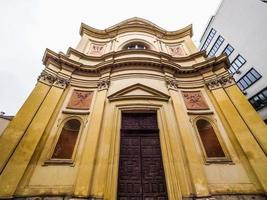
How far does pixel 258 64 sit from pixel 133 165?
50.0 feet

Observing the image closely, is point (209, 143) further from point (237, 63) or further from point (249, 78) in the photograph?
point (237, 63)

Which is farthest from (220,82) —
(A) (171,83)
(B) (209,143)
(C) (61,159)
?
(C) (61,159)

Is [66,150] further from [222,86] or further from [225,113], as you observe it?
[222,86]

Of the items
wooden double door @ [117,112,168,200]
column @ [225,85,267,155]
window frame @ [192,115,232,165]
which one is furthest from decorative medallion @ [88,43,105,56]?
column @ [225,85,267,155]

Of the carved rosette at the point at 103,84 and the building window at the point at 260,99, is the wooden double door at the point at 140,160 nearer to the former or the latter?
the carved rosette at the point at 103,84

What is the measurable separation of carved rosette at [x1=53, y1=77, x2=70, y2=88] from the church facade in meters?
0.05

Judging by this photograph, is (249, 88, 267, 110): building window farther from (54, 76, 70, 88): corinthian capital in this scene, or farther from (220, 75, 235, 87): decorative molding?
(54, 76, 70, 88): corinthian capital

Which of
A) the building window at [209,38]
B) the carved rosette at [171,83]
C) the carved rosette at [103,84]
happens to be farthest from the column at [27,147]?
the building window at [209,38]

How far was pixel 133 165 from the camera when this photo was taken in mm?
7391

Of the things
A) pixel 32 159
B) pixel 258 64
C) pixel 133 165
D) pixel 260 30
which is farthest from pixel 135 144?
pixel 260 30

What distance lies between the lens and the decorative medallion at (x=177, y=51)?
14.3 m

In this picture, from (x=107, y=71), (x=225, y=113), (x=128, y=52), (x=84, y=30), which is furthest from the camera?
(x=84, y=30)

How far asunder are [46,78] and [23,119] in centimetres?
290

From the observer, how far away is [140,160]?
24.9 feet
